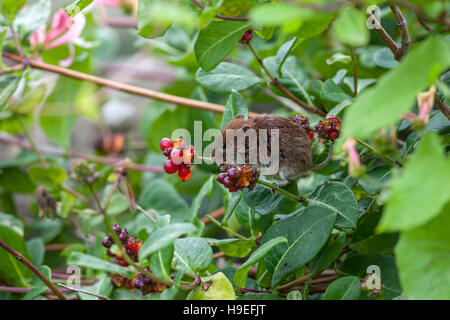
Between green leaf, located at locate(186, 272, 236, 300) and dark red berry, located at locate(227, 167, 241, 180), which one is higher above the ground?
dark red berry, located at locate(227, 167, 241, 180)

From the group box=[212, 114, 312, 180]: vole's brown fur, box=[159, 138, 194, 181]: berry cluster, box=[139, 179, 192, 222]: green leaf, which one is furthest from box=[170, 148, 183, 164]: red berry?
box=[139, 179, 192, 222]: green leaf

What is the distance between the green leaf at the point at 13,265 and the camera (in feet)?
2.88

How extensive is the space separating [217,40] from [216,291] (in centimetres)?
37

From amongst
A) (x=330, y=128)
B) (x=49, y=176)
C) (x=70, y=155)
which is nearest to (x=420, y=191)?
(x=330, y=128)

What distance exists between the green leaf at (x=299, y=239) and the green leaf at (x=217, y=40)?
274 mm

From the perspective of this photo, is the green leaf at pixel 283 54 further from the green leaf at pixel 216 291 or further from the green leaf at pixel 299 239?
the green leaf at pixel 216 291

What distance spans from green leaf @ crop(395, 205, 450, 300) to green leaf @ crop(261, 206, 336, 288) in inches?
7.6

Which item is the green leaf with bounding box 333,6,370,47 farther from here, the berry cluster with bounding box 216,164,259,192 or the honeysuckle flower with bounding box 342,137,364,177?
the berry cluster with bounding box 216,164,259,192

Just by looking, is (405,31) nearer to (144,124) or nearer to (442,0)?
(442,0)

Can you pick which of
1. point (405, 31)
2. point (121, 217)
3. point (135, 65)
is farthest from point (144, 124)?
point (405, 31)

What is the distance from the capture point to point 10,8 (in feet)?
3.22

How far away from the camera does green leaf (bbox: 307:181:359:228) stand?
0.64 m

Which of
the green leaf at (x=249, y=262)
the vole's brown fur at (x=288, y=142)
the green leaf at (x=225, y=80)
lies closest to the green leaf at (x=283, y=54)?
the green leaf at (x=225, y=80)

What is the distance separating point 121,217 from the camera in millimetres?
1278
